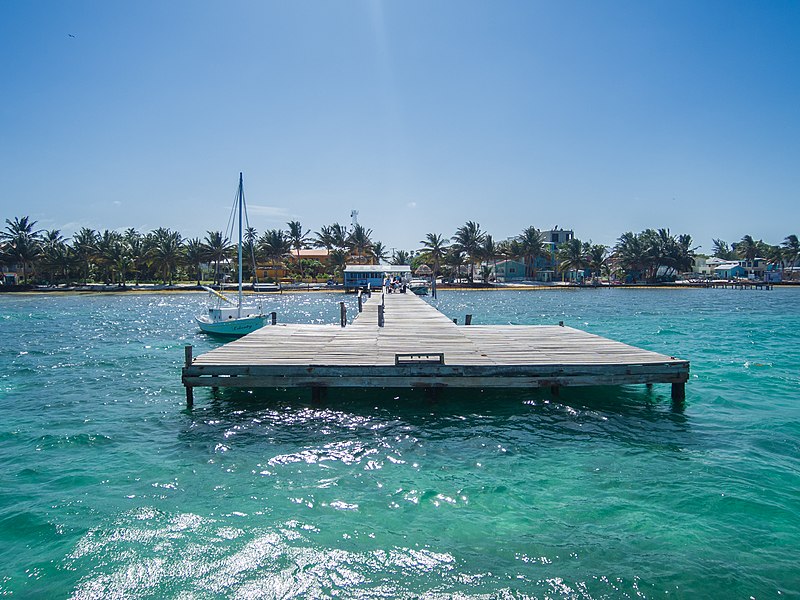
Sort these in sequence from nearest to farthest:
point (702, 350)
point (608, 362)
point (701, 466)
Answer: point (701, 466), point (608, 362), point (702, 350)

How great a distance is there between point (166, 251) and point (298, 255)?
26.4 meters

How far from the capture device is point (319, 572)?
6965 millimetres

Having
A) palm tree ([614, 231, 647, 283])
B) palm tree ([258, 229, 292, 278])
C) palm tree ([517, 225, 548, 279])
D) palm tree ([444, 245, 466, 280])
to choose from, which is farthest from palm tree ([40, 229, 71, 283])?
palm tree ([614, 231, 647, 283])

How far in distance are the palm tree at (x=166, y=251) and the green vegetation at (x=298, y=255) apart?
0.19m

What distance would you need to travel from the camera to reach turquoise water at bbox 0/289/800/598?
6.89 metres

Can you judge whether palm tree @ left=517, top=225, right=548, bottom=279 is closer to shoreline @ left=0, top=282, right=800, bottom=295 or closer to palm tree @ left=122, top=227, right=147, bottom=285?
shoreline @ left=0, top=282, right=800, bottom=295

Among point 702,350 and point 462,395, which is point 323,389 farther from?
point 702,350

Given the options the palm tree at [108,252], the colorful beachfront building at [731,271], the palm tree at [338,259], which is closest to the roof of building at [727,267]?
the colorful beachfront building at [731,271]

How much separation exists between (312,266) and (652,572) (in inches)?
4350

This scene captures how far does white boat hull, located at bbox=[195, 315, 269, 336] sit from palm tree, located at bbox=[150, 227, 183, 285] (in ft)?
248

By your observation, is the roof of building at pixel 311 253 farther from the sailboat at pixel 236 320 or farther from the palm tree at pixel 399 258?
the sailboat at pixel 236 320

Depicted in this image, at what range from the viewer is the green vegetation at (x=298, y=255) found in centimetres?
9706

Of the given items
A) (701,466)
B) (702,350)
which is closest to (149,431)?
(701,466)

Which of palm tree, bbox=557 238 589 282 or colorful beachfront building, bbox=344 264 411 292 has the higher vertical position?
palm tree, bbox=557 238 589 282
